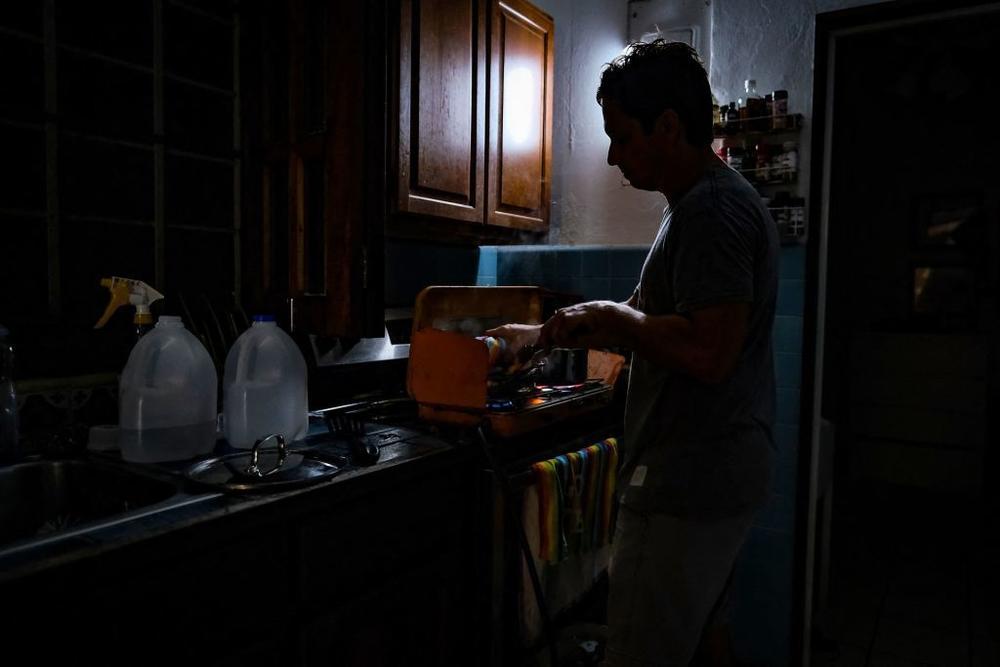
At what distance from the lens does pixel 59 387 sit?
1.62 m

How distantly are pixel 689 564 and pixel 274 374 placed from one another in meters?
1.02

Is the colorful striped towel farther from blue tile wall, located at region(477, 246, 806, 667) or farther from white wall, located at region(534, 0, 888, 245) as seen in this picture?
white wall, located at region(534, 0, 888, 245)

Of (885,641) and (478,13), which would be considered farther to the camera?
(885,641)

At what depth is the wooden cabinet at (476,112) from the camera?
2.08 metres

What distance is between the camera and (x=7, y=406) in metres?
1.43

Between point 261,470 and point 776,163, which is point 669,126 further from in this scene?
point 776,163

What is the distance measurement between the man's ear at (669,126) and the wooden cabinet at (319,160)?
647 mm

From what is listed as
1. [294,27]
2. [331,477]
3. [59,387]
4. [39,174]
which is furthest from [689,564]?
[39,174]

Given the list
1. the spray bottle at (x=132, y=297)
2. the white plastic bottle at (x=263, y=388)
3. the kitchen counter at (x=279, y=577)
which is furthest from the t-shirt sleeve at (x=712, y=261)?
the spray bottle at (x=132, y=297)

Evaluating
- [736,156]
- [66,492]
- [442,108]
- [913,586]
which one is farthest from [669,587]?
[913,586]

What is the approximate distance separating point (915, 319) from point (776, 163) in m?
3.00

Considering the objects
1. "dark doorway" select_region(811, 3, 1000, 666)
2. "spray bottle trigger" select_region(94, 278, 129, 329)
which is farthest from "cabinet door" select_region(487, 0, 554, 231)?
"dark doorway" select_region(811, 3, 1000, 666)

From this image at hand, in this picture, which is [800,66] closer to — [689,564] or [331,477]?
[689,564]

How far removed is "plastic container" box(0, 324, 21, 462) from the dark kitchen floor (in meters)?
2.56
